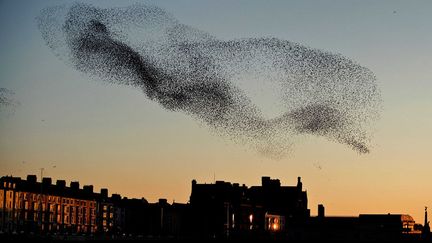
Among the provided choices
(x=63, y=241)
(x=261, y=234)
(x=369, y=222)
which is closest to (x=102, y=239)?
(x=63, y=241)

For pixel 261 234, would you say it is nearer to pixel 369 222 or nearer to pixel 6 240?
pixel 369 222

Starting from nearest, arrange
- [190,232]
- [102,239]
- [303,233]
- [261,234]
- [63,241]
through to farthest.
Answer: [63,241], [102,239], [261,234], [303,233], [190,232]

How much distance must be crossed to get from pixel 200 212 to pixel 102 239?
67.9 meters

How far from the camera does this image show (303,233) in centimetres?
18525

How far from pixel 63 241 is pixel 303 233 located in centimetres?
7403

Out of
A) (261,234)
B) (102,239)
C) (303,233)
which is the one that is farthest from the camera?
(303,233)

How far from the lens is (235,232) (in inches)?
7111

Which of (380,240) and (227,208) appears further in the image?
(227,208)

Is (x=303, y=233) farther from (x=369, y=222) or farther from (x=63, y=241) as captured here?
(x=63, y=241)

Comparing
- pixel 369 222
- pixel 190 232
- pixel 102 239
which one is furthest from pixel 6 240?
pixel 369 222

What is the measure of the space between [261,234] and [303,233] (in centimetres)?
1729

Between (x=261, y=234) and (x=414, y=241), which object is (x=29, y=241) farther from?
(x=414, y=241)

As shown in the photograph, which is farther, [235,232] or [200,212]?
[200,212]

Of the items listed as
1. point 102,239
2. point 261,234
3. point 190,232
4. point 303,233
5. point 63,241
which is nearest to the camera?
point 63,241
